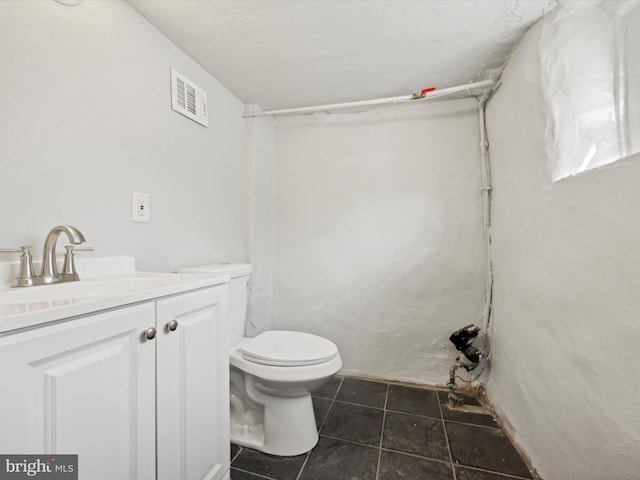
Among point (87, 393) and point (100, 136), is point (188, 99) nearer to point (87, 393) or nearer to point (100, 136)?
point (100, 136)

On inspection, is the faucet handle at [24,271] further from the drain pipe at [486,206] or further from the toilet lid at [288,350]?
the drain pipe at [486,206]

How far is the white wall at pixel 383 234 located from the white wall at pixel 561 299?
258 mm

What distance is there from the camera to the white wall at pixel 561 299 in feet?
2.48

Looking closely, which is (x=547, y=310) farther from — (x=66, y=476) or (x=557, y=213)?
(x=66, y=476)

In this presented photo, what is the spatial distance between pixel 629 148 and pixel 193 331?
159cm

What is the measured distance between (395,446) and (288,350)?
67 centimetres

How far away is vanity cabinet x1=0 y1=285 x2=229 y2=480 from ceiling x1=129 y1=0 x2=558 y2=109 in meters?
1.17

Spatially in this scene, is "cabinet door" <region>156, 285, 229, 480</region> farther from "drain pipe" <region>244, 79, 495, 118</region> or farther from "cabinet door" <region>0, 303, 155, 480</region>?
"drain pipe" <region>244, 79, 495, 118</region>

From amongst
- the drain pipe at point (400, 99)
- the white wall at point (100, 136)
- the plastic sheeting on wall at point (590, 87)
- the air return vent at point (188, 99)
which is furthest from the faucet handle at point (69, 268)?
the plastic sheeting on wall at point (590, 87)

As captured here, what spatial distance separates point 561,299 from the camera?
1010 mm

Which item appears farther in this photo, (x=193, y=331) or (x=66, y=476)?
(x=193, y=331)

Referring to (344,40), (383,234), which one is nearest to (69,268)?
(344,40)

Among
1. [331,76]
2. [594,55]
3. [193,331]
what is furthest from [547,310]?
[331,76]

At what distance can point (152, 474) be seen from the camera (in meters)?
0.73
